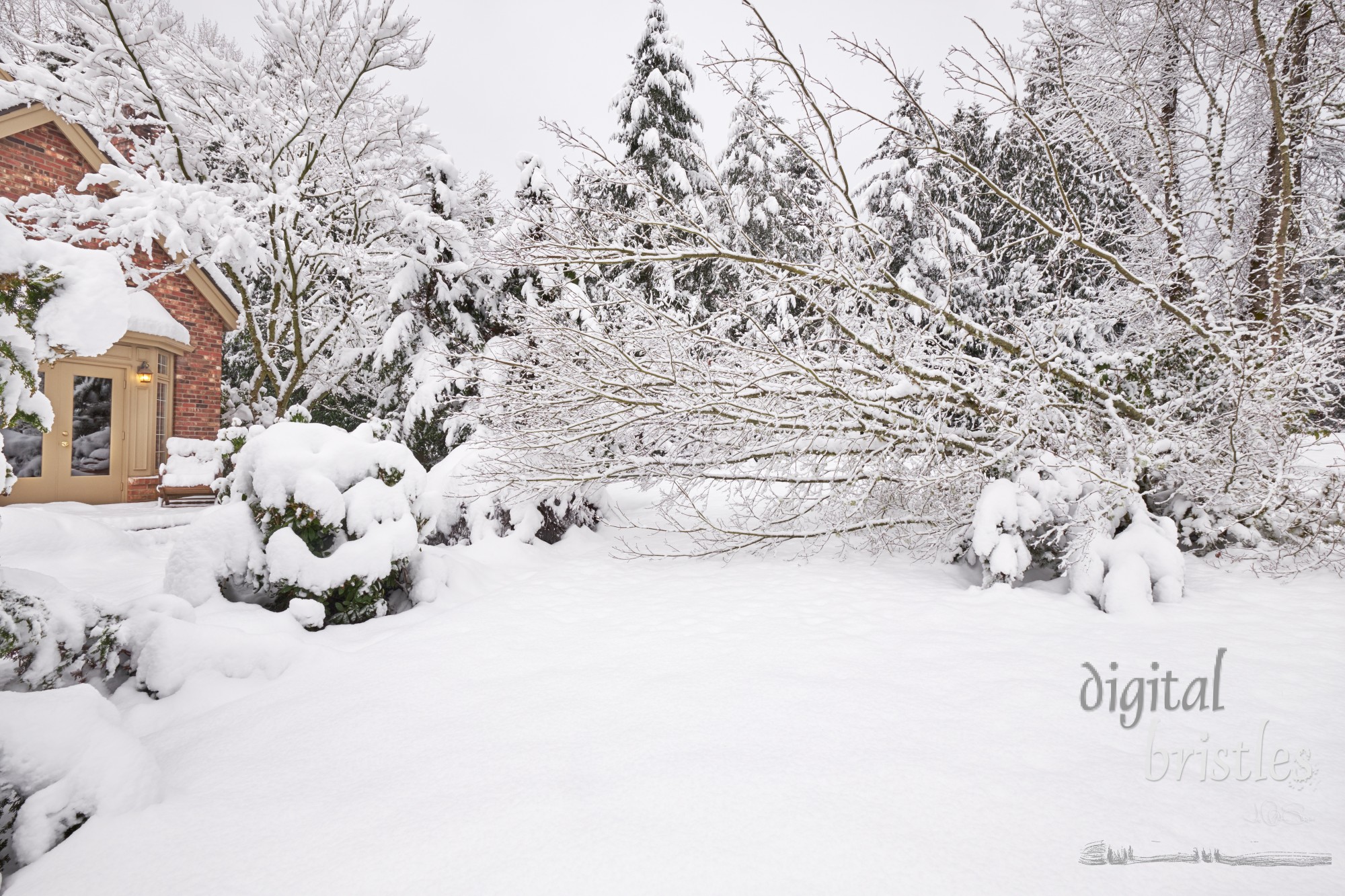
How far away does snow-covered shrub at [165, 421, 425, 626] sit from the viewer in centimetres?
389

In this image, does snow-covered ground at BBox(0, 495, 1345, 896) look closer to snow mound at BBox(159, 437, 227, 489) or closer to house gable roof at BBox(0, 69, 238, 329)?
snow mound at BBox(159, 437, 227, 489)

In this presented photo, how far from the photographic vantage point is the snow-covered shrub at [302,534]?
3891mm

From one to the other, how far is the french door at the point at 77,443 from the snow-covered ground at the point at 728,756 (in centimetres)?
821

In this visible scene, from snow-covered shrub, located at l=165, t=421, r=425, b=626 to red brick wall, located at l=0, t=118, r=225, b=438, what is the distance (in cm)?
791

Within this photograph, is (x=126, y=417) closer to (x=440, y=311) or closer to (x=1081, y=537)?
(x=440, y=311)

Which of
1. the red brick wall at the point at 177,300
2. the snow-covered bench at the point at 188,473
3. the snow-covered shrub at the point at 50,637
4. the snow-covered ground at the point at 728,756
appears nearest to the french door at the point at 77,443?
the snow-covered bench at the point at 188,473

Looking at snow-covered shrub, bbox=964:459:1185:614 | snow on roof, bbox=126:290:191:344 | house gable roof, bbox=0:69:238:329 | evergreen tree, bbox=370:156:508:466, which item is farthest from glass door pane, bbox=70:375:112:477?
snow-covered shrub, bbox=964:459:1185:614

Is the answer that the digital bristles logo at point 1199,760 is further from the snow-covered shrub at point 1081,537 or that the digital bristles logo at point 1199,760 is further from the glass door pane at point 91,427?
the glass door pane at point 91,427

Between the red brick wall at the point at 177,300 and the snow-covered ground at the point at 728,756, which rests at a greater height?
the red brick wall at the point at 177,300

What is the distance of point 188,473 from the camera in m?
9.66

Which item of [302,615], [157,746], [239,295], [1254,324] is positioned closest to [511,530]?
[302,615]

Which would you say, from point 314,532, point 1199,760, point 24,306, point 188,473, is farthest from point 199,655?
point 188,473

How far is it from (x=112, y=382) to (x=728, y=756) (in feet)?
39.0

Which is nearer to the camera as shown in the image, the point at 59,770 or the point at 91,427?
the point at 59,770
